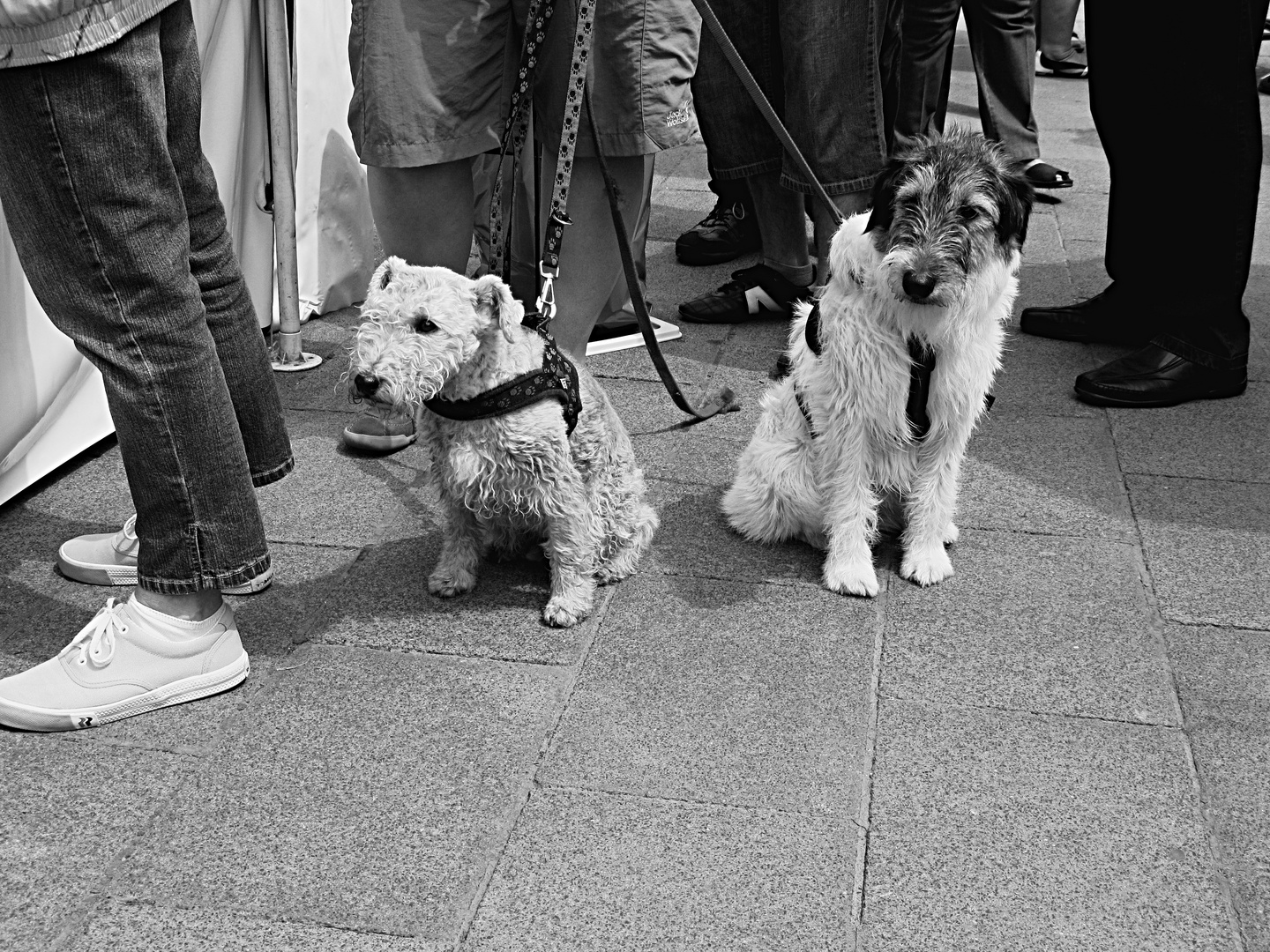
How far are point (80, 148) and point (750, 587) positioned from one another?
80.9 inches

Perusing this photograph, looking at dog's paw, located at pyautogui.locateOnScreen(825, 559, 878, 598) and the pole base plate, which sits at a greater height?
the pole base plate

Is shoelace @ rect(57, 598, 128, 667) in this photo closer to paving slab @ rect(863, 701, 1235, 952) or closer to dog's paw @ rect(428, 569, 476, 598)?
dog's paw @ rect(428, 569, 476, 598)

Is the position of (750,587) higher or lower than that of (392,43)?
lower

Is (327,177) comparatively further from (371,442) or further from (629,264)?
(629,264)

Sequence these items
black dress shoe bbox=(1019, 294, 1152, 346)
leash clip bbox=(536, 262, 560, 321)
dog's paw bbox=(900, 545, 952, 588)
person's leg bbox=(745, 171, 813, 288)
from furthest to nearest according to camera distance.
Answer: person's leg bbox=(745, 171, 813, 288) < black dress shoe bbox=(1019, 294, 1152, 346) < dog's paw bbox=(900, 545, 952, 588) < leash clip bbox=(536, 262, 560, 321)

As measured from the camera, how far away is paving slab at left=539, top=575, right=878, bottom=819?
2.66 metres

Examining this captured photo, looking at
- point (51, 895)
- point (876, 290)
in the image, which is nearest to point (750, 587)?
point (876, 290)

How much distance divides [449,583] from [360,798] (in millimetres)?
897

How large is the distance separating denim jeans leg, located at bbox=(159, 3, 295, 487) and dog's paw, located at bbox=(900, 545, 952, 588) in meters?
1.78

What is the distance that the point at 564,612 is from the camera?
3.25 metres

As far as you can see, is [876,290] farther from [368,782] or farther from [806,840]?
[368,782]

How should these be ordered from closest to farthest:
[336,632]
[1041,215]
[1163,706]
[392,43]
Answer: [1163,706] → [336,632] → [392,43] → [1041,215]

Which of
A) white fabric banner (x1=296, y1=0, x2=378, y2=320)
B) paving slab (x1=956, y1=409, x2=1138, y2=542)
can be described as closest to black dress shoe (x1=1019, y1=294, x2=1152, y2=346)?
paving slab (x1=956, y1=409, x2=1138, y2=542)

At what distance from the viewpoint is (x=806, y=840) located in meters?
2.47
